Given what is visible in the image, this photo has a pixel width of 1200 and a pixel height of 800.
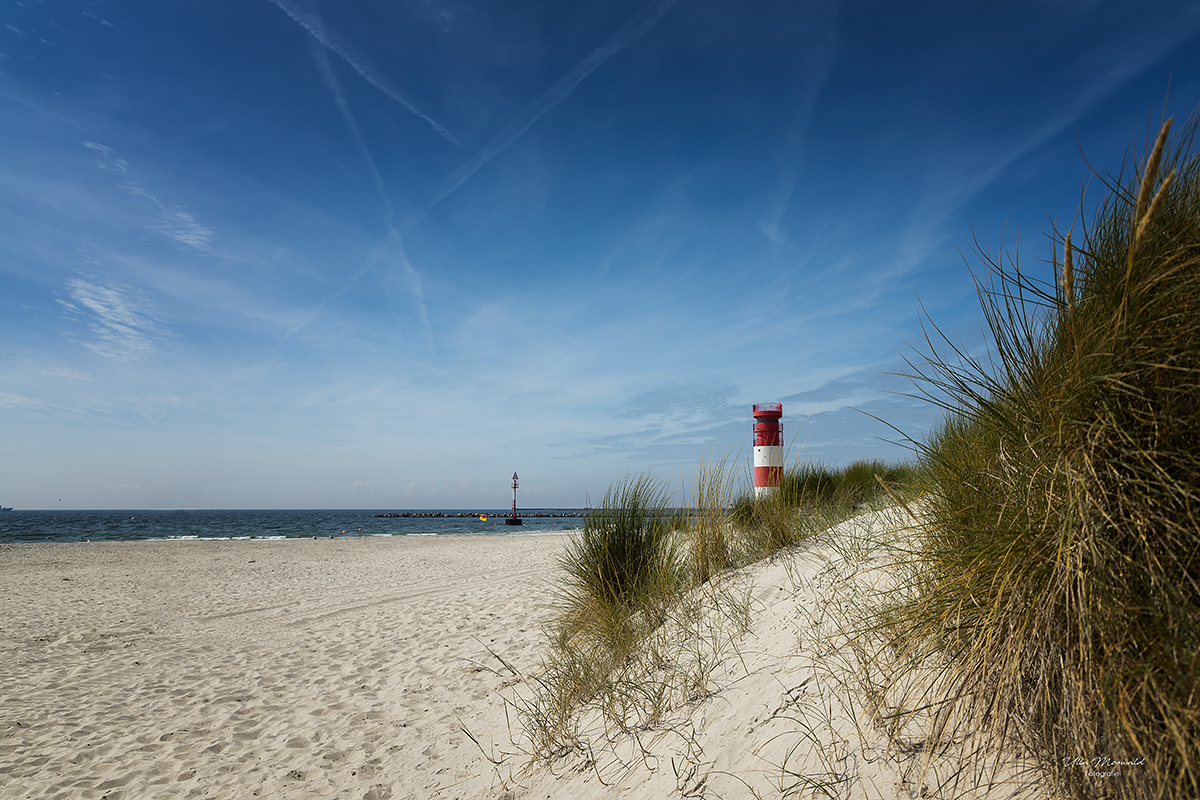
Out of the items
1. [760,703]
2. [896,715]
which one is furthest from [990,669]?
[760,703]

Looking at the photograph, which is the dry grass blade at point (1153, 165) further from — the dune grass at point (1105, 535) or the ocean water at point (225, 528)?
the ocean water at point (225, 528)

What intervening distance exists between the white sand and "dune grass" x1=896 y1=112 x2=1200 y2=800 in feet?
1.15

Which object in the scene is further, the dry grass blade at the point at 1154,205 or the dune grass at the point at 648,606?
the dune grass at the point at 648,606

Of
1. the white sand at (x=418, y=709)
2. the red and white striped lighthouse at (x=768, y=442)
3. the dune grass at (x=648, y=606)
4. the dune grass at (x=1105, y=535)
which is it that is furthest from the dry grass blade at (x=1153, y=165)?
the red and white striped lighthouse at (x=768, y=442)

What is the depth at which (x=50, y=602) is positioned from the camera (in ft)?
33.3

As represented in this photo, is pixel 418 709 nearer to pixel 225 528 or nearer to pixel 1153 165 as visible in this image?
pixel 1153 165

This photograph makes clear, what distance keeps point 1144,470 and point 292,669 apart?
728 centimetres

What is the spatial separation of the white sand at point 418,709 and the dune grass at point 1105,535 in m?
0.35

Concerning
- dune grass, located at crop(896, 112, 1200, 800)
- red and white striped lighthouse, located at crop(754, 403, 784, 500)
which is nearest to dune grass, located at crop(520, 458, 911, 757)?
dune grass, located at crop(896, 112, 1200, 800)

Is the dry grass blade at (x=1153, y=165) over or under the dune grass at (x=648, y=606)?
over

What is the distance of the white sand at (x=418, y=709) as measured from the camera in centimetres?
236

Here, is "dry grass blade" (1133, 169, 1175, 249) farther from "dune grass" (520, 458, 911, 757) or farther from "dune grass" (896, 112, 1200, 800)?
"dune grass" (520, 458, 911, 757)

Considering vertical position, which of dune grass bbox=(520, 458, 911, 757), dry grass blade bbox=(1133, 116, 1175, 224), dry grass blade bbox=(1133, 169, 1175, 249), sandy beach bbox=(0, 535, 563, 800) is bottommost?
sandy beach bbox=(0, 535, 563, 800)

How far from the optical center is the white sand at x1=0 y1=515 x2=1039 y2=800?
2.36m
